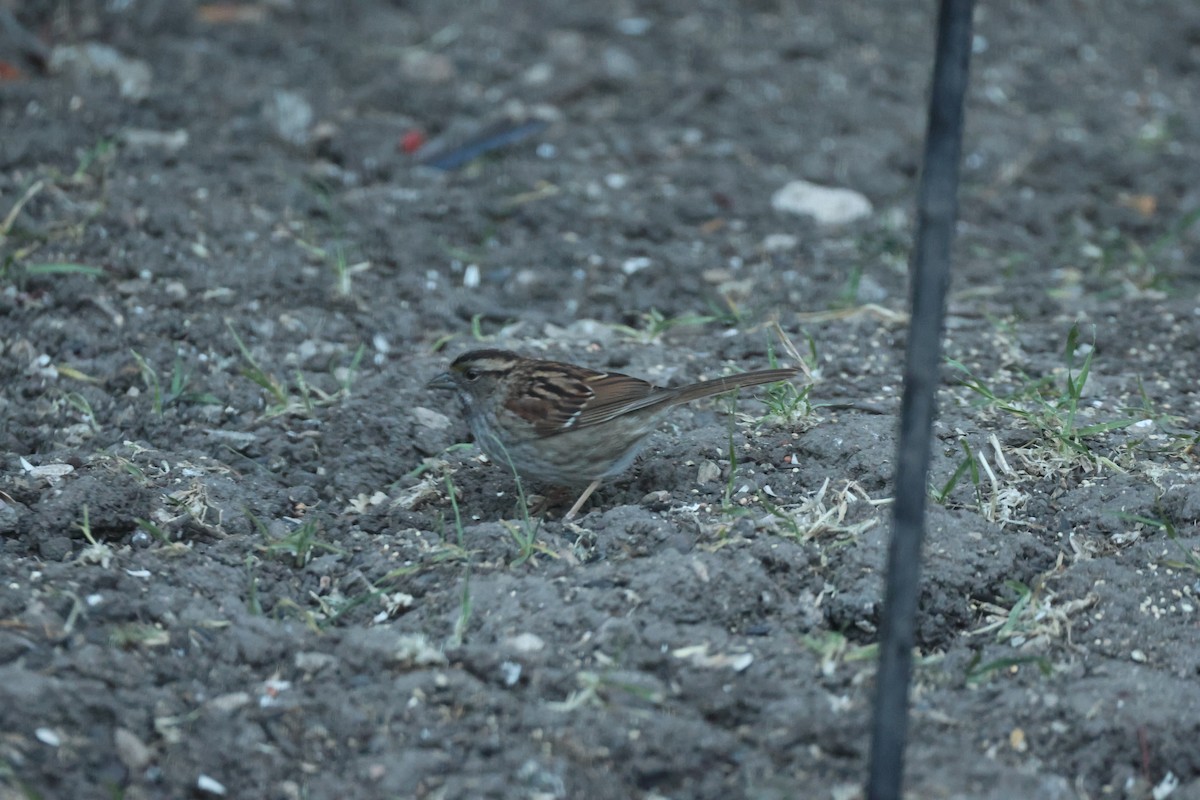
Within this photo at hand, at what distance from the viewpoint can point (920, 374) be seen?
2408 mm

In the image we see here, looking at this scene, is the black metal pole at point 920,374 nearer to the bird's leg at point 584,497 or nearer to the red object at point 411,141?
the bird's leg at point 584,497

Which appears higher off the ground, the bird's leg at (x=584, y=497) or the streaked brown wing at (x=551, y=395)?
the streaked brown wing at (x=551, y=395)

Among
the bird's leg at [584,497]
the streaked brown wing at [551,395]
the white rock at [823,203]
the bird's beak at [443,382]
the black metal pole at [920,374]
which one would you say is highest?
the black metal pole at [920,374]

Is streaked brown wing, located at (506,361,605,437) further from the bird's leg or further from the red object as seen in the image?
the red object

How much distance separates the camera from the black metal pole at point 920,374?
2.37 metres

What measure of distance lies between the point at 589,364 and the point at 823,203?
2.12 meters

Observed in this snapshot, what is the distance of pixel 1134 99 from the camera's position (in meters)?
8.13

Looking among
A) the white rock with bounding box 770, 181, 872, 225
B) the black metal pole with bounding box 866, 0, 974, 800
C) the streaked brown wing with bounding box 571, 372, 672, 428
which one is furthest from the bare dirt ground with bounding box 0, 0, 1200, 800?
the black metal pole with bounding box 866, 0, 974, 800

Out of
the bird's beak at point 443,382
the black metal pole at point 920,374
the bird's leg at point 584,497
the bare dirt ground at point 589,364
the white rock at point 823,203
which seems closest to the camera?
the black metal pole at point 920,374

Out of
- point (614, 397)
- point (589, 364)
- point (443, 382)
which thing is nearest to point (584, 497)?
point (614, 397)

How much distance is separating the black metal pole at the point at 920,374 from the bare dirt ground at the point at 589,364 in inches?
19.2

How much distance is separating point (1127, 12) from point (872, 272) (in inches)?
175

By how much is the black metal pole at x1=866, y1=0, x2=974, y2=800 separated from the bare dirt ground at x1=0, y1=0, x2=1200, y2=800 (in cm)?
49

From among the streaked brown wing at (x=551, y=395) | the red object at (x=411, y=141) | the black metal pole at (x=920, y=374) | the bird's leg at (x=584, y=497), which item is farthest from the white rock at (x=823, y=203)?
the black metal pole at (x=920, y=374)
